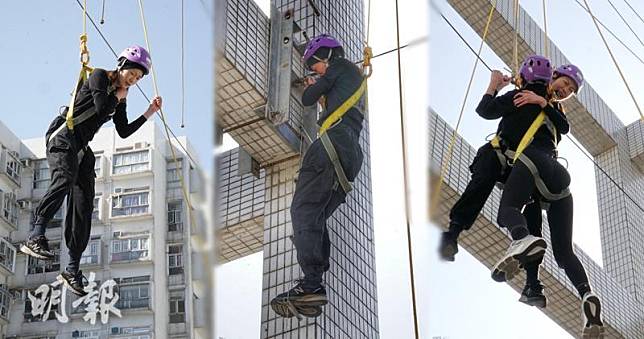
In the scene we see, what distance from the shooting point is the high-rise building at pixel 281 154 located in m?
6.83

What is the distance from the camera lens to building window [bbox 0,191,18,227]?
25.4 ft

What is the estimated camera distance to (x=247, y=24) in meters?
7.04

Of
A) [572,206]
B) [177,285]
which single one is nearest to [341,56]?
[572,206]

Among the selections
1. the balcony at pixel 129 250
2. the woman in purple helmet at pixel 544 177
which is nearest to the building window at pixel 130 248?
the balcony at pixel 129 250

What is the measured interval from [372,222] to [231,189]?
3.13ft

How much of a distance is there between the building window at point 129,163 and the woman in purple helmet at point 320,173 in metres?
2.04

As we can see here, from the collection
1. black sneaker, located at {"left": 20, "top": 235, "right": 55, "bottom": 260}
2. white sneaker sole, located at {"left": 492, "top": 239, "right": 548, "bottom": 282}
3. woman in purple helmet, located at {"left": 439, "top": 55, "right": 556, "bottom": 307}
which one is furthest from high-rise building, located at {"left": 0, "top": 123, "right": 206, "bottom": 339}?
white sneaker sole, located at {"left": 492, "top": 239, "right": 548, "bottom": 282}

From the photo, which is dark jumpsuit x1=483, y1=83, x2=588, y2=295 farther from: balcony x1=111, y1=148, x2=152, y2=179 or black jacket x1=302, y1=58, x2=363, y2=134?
balcony x1=111, y1=148, x2=152, y2=179

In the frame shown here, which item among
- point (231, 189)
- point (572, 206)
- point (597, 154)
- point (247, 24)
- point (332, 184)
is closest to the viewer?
point (572, 206)

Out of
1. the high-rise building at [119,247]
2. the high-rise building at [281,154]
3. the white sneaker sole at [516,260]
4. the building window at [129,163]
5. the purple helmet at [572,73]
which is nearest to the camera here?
the white sneaker sole at [516,260]

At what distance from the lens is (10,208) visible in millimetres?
7777

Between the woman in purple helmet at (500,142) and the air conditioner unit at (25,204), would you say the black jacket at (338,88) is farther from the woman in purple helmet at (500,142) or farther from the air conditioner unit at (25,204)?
the air conditioner unit at (25,204)

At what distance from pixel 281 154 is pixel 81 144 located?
74.1 inches

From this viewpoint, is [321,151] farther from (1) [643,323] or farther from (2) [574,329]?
(1) [643,323]
